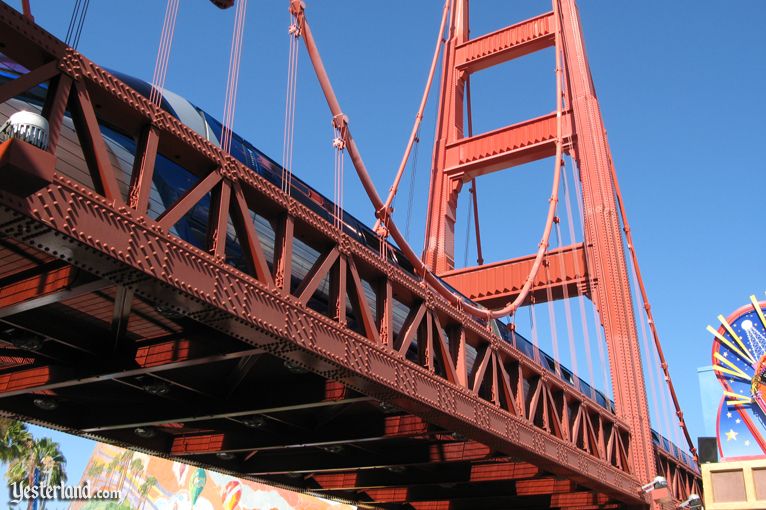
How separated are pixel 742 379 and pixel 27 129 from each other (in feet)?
96.7

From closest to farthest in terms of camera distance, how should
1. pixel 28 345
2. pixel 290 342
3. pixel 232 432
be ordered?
pixel 290 342 < pixel 28 345 < pixel 232 432

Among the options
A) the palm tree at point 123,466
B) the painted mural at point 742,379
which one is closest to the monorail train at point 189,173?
the painted mural at point 742,379

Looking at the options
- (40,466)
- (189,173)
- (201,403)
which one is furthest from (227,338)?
(40,466)

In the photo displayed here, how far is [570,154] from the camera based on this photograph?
84.2 ft

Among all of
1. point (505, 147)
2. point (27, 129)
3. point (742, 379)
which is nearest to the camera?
point (27, 129)

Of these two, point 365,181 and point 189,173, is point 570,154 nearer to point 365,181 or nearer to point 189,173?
point 365,181

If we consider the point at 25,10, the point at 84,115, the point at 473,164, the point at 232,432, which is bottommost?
the point at 232,432

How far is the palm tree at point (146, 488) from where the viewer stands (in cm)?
5728

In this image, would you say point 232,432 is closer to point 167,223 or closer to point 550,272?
point 167,223

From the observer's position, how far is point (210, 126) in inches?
401

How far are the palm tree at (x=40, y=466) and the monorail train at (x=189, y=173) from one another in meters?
34.4

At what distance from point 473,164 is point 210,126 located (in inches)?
635

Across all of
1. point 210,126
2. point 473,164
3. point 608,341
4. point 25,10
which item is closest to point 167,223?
point 25,10

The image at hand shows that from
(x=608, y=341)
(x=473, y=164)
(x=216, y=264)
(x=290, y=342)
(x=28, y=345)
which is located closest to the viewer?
(x=216, y=264)
